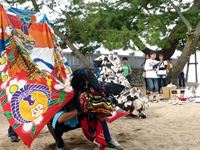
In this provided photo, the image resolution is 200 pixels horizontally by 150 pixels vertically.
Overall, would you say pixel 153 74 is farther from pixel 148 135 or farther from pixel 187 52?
pixel 148 135

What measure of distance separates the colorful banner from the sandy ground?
749 millimetres

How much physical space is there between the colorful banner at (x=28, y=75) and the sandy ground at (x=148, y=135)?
0.75m

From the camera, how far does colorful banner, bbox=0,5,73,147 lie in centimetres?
482

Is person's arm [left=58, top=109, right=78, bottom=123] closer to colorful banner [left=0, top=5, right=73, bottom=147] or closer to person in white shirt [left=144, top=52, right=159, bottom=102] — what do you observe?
colorful banner [left=0, top=5, right=73, bottom=147]

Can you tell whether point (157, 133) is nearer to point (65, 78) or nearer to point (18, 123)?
point (65, 78)

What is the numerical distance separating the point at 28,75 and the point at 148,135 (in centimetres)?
209

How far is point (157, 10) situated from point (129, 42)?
2.21 m

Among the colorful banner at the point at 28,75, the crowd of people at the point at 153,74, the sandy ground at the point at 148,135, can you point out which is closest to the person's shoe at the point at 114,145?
the sandy ground at the point at 148,135

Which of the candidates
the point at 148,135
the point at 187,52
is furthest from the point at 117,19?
the point at 148,135

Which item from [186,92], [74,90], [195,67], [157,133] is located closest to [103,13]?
[186,92]

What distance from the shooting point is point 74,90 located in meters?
4.95

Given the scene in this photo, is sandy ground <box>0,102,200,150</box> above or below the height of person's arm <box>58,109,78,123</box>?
below

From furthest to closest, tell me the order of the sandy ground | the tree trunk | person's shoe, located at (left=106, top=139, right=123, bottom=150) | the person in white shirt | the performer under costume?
the tree trunk → the person in white shirt → the sandy ground → person's shoe, located at (left=106, top=139, right=123, bottom=150) → the performer under costume

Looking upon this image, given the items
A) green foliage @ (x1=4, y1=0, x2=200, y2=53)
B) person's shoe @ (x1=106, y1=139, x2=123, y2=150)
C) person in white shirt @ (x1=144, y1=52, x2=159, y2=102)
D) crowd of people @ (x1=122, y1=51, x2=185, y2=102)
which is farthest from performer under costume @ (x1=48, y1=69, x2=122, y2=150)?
green foliage @ (x1=4, y1=0, x2=200, y2=53)
